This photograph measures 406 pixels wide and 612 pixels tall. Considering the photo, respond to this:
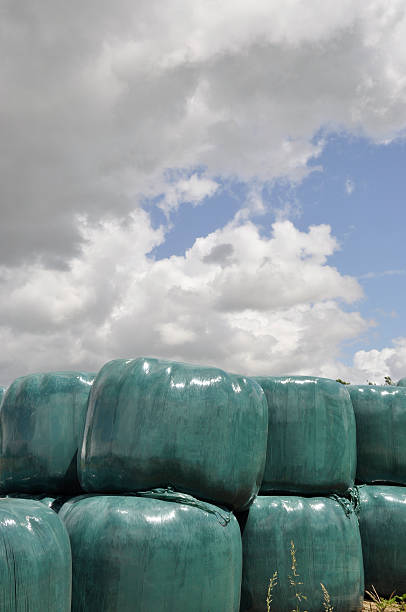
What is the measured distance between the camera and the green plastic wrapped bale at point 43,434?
14.6 ft

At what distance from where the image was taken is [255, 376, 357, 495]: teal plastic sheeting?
4809mm

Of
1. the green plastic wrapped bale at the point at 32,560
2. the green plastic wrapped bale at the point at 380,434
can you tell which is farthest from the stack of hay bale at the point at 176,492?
the green plastic wrapped bale at the point at 380,434

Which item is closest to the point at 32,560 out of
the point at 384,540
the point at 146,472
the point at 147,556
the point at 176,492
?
the point at 147,556

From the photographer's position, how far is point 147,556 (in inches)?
142

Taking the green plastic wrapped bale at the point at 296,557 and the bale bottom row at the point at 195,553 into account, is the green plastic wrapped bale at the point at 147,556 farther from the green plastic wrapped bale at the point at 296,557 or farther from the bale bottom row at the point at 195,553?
the green plastic wrapped bale at the point at 296,557

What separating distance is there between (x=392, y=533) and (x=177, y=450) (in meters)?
2.39

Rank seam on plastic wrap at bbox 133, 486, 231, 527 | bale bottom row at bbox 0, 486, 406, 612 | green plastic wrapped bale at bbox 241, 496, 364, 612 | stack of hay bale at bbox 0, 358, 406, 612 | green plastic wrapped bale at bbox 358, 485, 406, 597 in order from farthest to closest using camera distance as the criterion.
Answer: green plastic wrapped bale at bbox 358, 485, 406, 597 → green plastic wrapped bale at bbox 241, 496, 364, 612 → seam on plastic wrap at bbox 133, 486, 231, 527 → stack of hay bale at bbox 0, 358, 406, 612 → bale bottom row at bbox 0, 486, 406, 612

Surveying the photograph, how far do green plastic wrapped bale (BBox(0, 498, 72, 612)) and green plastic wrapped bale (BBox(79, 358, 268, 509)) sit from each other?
78 centimetres

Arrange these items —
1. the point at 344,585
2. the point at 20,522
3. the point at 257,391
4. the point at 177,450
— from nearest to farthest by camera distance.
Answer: the point at 20,522 < the point at 177,450 < the point at 257,391 < the point at 344,585

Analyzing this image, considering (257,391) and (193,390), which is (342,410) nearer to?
(257,391)

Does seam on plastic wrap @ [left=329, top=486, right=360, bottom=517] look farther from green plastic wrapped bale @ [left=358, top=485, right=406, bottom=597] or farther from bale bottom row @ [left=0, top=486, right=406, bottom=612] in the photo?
green plastic wrapped bale @ [left=358, top=485, right=406, bottom=597]

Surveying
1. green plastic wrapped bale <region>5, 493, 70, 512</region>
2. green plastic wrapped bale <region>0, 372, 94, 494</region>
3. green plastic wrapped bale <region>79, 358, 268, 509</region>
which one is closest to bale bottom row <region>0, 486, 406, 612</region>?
green plastic wrapped bale <region>79, 358, 268, 509</region>

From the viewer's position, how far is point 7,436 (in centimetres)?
459

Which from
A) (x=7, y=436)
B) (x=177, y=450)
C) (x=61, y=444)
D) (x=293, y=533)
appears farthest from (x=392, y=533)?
(x=7, y=436)
